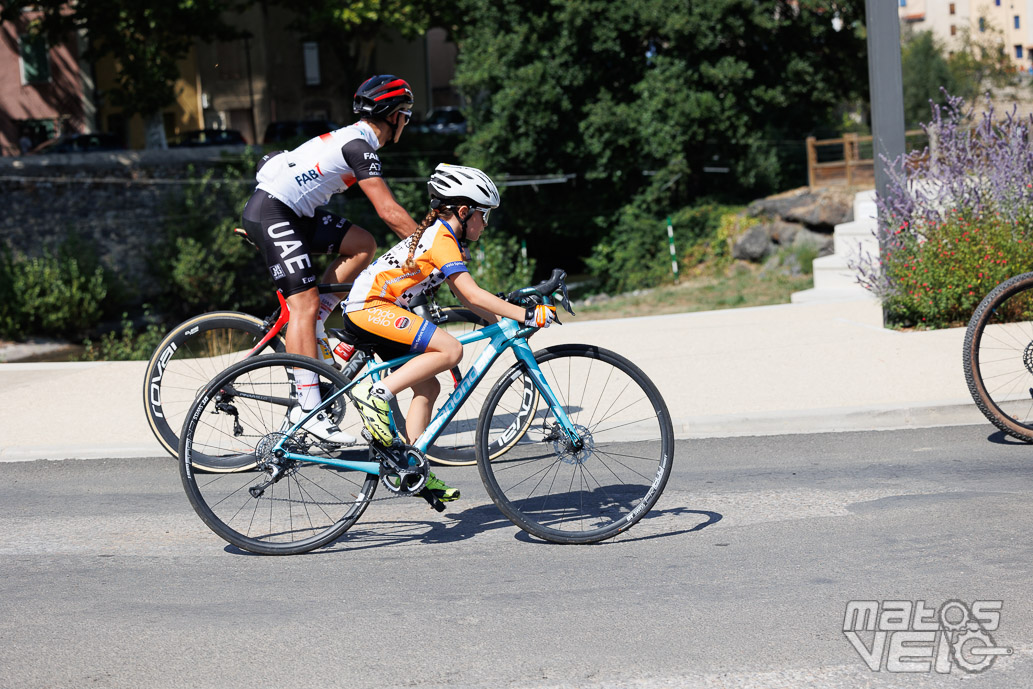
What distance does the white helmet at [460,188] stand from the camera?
5.21 m

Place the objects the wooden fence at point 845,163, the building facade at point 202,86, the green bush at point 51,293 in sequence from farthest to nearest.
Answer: the building facade at point 202,86
the green bush at point 51,293
the wooden fence at point 845,163

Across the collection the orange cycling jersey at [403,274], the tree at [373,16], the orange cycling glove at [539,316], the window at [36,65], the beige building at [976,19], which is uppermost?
the beige building at [976,19]

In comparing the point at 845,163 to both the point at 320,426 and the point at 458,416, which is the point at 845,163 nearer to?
the point at 458,416

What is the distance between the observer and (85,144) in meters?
43.8

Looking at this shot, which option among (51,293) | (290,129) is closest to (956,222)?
(51,293)

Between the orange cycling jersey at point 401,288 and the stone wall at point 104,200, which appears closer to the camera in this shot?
the orange cycling jersey at point 401,288

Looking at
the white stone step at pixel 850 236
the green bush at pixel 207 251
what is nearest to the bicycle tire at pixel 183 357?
the white stone step at pixel 850 236

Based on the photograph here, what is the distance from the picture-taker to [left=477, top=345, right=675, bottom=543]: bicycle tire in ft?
16.8

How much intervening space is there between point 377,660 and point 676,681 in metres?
1.01

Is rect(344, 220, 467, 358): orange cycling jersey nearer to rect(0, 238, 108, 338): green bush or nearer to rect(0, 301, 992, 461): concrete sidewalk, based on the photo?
rect(0, 301, 992, 461): concrete sidewalk

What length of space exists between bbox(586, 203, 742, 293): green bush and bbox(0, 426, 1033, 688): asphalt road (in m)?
27.9

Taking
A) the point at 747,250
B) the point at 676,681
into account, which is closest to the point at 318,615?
the point at 676,681

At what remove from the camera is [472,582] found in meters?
4.80

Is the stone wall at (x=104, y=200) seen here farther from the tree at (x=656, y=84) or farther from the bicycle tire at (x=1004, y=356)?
the bicycle tire at (x=1004, y=356)
